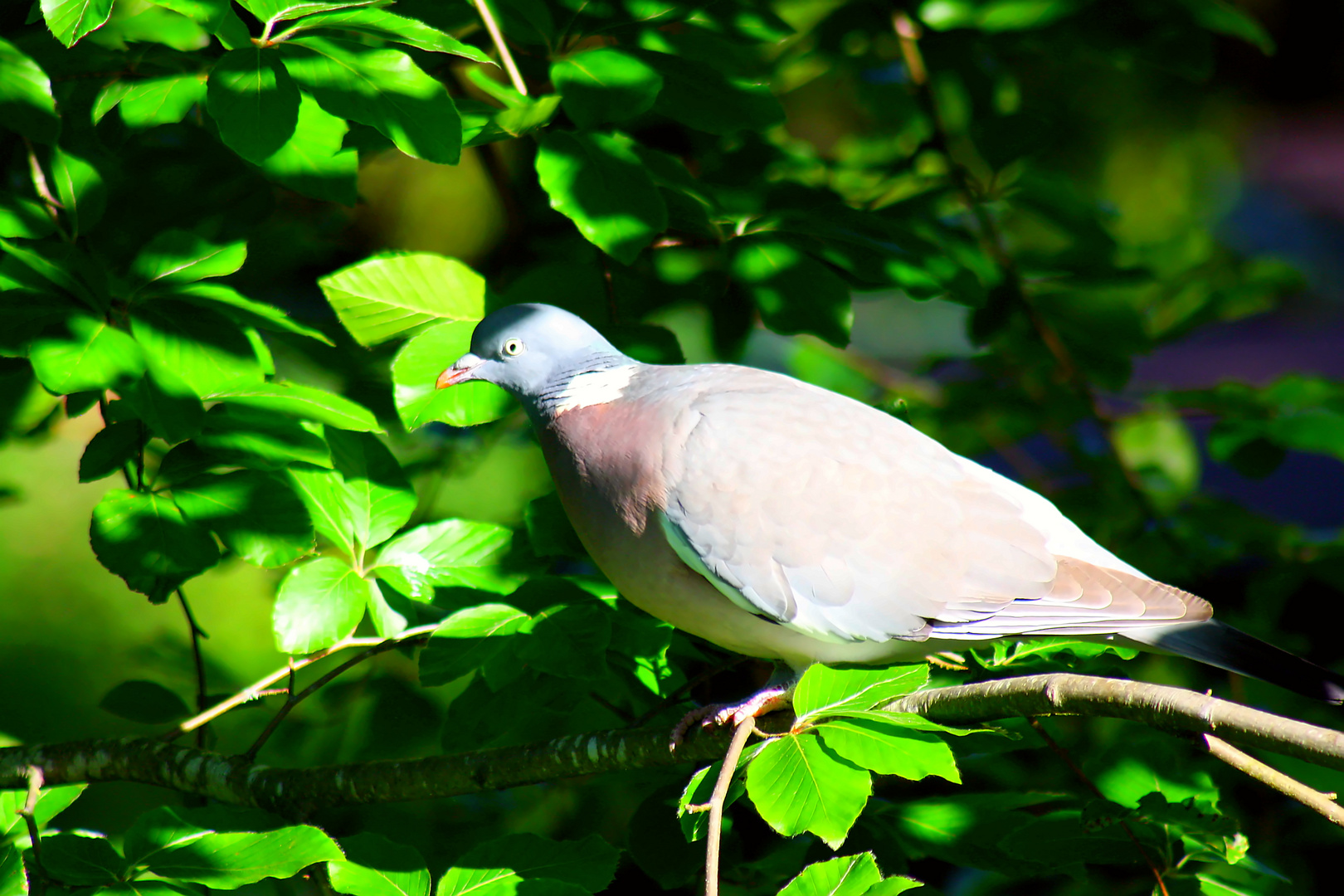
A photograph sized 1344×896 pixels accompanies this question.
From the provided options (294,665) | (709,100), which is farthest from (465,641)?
(709,100)

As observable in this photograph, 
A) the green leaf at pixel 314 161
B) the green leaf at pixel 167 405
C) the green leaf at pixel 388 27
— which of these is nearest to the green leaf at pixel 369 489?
the green leaf at pixel 167 405

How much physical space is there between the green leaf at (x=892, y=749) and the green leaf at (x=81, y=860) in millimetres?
841

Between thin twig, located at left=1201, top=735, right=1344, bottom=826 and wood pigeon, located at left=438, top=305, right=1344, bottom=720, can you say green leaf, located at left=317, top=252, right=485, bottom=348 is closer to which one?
wood pigeon, located at left=438, top=305, right=1344, bottom=720

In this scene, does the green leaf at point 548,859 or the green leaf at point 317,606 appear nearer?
the green leaf at point 548,859

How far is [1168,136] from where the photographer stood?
675 centimetres

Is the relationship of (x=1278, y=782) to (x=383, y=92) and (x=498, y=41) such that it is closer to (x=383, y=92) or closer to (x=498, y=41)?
(x=383, y=92)

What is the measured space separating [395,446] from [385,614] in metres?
1.35

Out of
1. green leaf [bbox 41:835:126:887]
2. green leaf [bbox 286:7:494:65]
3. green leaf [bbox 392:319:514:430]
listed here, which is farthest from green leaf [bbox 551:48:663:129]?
green leaf [bbox 41:835:126:887]

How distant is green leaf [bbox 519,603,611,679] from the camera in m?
1.38

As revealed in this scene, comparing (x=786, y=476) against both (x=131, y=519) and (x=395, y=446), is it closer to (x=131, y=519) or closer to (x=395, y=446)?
(x=131, y=519)

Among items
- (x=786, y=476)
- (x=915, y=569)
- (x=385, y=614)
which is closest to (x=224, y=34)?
(x=385, y=614)

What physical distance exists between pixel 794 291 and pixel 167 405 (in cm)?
95

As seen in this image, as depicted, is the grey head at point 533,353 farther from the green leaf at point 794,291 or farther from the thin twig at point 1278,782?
the thin twig at point 1278,782

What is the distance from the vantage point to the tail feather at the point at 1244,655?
141 cm
